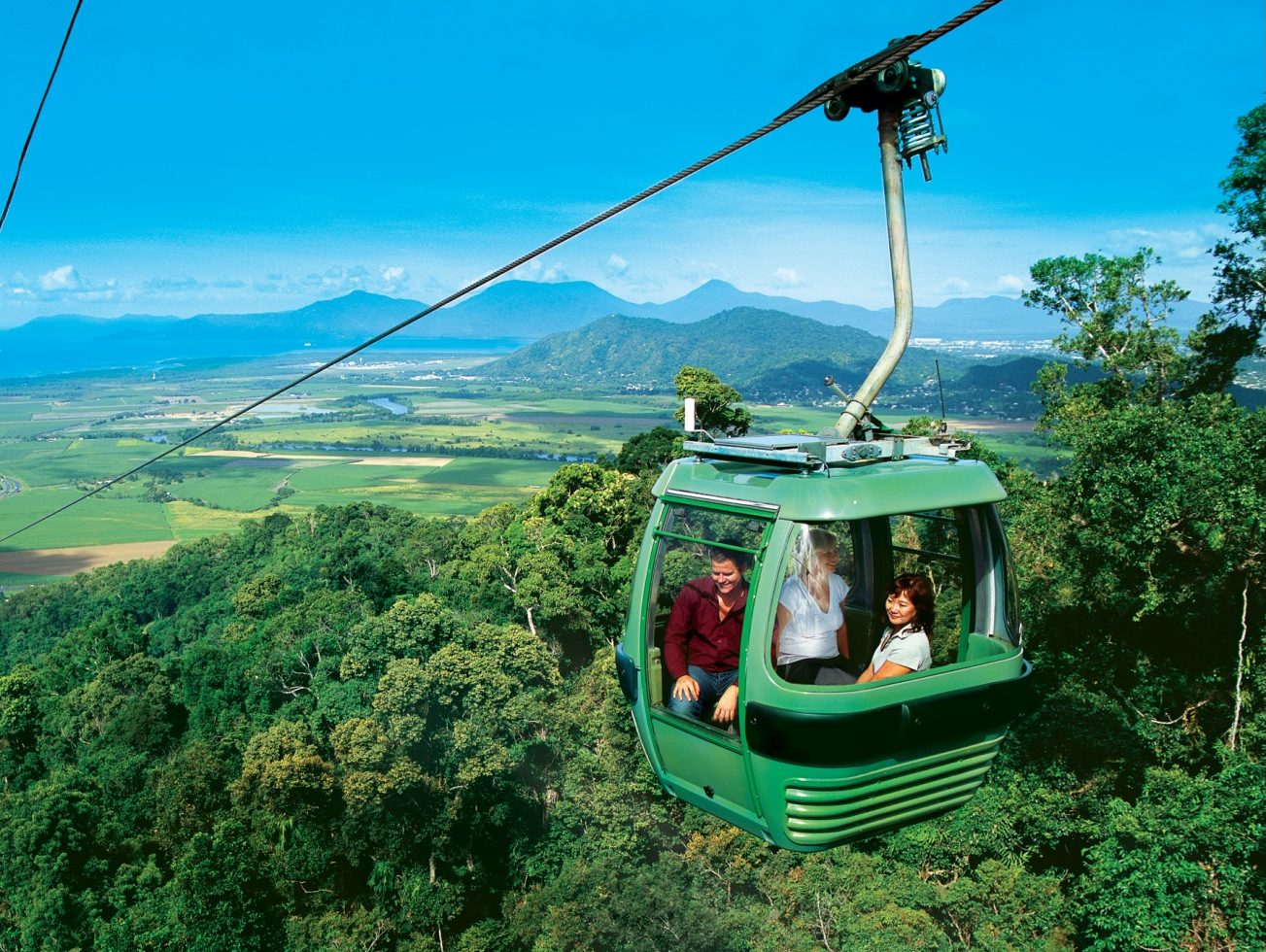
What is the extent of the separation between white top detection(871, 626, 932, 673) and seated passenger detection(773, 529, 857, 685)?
0.65 ft

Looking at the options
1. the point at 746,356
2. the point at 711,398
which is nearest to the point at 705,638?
the point at 711,398

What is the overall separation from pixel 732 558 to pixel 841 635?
779 mm

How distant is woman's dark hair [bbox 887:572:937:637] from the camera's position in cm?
521

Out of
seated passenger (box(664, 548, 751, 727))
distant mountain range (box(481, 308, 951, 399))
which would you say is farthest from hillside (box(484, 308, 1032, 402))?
seated passenger (box(664, 548, 751, 727))

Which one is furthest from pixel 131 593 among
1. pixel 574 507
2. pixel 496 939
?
pixel 496 939

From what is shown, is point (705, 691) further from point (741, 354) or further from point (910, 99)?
point (741, 354)

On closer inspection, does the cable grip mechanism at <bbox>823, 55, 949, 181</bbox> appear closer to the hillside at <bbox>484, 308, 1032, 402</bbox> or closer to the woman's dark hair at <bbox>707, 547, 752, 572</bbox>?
the woman's dark hair at <bbox>707, 547, 752, 572</bbox>

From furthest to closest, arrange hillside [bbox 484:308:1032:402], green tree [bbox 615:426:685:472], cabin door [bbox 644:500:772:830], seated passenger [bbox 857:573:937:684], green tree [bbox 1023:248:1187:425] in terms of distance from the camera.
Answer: hillside [bbox 484:308:1032:402] < green tree [bbox 615:426:685:472] < green tree [bbox 1023:248:1187:425] < seated passenger [bbox 857:573:937:684] < cabin door [bbox 644:500:772:830]

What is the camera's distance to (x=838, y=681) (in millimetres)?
5043

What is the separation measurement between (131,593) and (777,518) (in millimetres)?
66342

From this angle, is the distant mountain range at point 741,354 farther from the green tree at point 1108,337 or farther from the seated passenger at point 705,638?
the seated passenger at point 705,638

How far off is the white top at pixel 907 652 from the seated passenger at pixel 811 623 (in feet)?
0.65

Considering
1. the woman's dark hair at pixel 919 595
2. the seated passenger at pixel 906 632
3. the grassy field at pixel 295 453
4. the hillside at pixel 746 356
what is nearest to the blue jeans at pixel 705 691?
the seated passenger at pixel 906 632

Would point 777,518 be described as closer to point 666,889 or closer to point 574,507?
point 666,889
